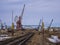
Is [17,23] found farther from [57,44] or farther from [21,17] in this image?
[57,44]

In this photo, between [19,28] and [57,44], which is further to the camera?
[19,28]

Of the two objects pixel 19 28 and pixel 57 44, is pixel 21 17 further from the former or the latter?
pixel 57 44

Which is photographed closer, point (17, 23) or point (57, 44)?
point (57, 44)

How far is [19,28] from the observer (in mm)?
151375

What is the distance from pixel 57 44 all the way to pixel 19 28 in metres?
118

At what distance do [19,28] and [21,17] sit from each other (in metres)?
12.1

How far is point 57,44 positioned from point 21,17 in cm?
12710

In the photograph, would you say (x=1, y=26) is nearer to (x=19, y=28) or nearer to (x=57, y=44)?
(x=19, y=28)

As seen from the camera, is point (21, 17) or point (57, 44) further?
point (21, 17)

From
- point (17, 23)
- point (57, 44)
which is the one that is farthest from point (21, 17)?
point (57, 44)

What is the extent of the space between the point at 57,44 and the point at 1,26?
121m

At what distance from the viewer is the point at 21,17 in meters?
161

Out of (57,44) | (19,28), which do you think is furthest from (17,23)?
(57,44)

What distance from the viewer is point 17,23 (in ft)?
508
